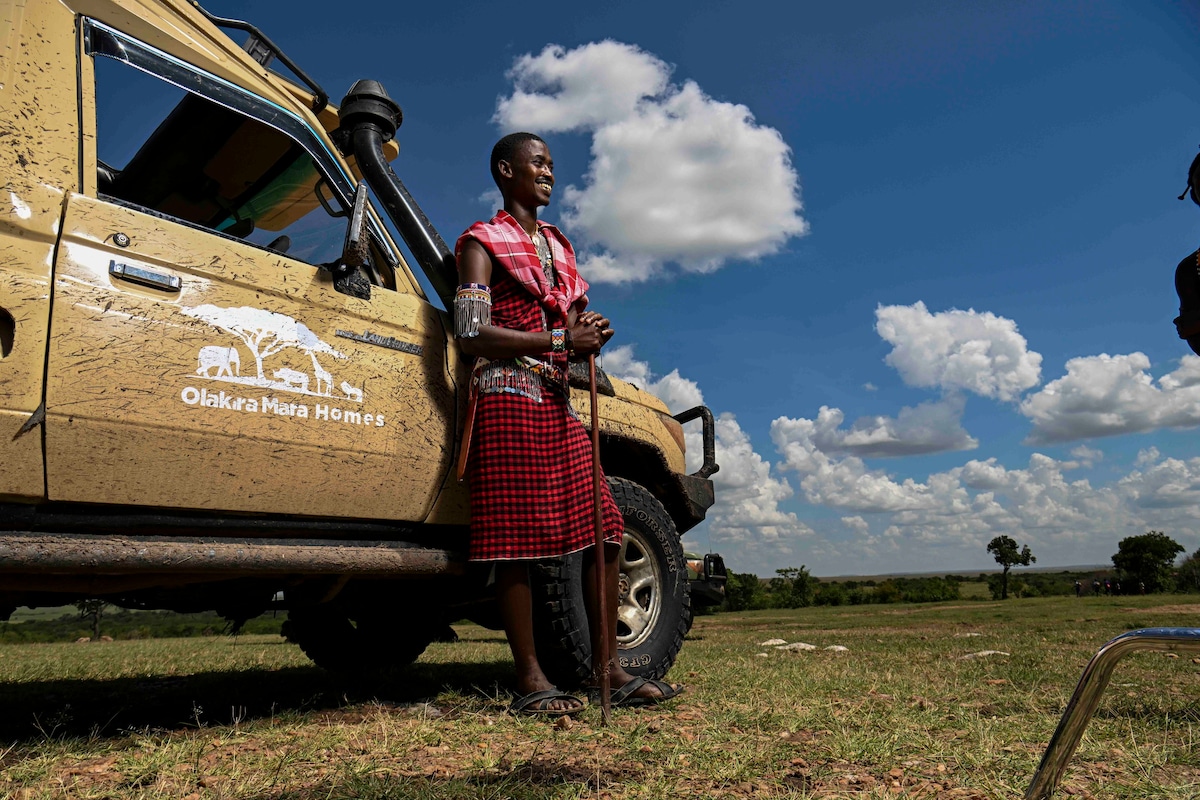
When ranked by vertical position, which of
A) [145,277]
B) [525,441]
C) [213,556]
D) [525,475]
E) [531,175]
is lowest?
[213,556]

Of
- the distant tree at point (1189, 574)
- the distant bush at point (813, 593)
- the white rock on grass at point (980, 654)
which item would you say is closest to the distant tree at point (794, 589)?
the distant bush at point (813, 593)

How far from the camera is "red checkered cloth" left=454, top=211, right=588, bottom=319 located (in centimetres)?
305

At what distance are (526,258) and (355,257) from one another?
2.15 ft

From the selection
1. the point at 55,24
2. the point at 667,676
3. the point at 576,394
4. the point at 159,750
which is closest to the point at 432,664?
the point at 667,676

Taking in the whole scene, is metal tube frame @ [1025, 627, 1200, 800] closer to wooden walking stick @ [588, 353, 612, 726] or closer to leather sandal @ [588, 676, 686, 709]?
wooden walking stick @ [588, 353, 612, 726]

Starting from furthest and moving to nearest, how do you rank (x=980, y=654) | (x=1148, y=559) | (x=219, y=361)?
(x=1148, y=559) → (x=980, y=654) → (x=219, y=361)

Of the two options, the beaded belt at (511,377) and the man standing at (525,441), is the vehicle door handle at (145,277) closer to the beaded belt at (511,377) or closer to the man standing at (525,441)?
the man standing at (525,441)

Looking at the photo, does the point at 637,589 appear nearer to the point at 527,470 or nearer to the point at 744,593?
the point at 527,470

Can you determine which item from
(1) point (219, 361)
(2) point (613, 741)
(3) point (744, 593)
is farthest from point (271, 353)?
(3) point (744, 593)

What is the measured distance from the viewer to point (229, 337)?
2.48m

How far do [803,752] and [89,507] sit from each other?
2168 millimetres

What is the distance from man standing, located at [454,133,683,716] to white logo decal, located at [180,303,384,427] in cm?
47

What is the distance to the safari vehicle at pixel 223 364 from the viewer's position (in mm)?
2197

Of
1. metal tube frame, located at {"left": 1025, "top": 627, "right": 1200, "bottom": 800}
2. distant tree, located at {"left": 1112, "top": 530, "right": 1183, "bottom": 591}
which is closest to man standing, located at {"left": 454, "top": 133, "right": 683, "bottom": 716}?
metal tube frame, located at {"left": 1025, "top": 627, "right": 1200, "bottom": 800}
